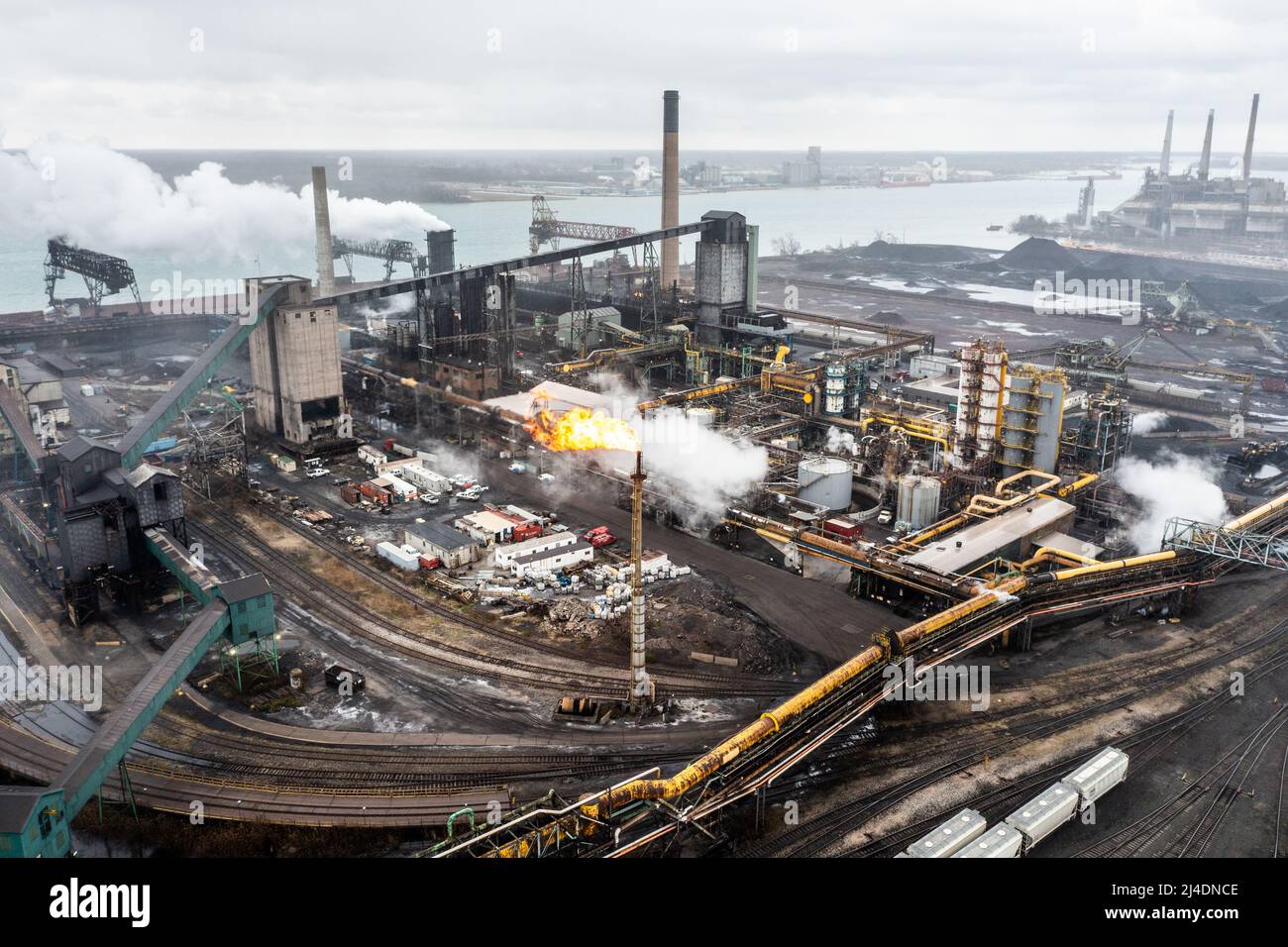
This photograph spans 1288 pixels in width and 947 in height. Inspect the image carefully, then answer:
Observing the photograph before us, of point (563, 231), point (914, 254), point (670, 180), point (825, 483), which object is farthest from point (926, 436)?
point (914, 254)

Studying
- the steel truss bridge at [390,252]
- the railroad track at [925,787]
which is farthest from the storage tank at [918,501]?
the steel truss bridge at [390,252]

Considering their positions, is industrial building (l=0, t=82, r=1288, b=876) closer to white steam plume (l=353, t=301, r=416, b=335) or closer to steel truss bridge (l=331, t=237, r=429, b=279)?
white steam plume (l=353, t=301, r=416, b=335)

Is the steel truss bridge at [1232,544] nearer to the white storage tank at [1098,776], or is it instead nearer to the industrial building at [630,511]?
the industrial building at [630,511]

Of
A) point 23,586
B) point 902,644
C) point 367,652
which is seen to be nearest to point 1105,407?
point 902,644

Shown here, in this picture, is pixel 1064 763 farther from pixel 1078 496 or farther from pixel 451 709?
pixel 1078 496

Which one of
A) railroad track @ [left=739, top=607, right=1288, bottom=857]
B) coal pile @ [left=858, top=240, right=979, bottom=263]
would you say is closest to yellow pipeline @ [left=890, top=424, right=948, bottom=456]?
railroad track @ [left=739, top=607, right=1288, bottom=857]
